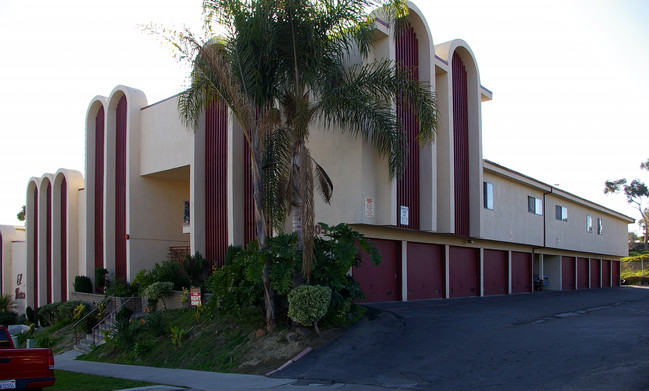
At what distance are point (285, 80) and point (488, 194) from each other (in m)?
13.3

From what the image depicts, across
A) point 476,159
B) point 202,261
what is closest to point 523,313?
point 476,159

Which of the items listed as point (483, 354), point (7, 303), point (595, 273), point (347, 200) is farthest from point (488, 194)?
point (7, 303)

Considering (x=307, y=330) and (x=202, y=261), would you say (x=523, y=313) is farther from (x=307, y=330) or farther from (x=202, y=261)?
(x=202, y=261)

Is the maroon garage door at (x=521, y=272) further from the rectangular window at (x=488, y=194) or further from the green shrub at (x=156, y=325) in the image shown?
the green shrub at (x=156, y=325)

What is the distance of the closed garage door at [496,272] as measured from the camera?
86.5ft

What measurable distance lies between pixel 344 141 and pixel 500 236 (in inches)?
464

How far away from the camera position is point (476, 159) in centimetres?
2277

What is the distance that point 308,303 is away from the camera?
1263 centimetres

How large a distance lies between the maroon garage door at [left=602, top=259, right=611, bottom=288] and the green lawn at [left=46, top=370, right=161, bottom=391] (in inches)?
1609

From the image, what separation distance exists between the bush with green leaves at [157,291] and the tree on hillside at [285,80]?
7445mm

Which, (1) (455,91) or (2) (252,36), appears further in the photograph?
(1) (455,91)

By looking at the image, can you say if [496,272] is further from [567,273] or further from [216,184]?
[216,184]

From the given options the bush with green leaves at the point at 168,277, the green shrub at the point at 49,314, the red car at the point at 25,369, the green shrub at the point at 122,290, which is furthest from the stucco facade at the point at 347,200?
the red car at the point at 25,369

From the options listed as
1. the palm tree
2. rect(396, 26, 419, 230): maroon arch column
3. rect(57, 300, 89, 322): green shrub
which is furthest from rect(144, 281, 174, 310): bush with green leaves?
the palm tree
